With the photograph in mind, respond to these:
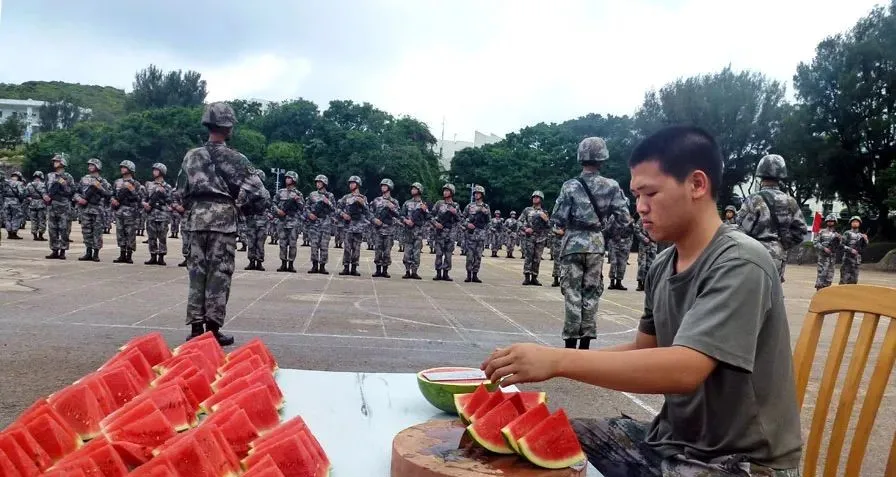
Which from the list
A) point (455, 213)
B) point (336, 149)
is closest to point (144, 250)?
point (455, 213)

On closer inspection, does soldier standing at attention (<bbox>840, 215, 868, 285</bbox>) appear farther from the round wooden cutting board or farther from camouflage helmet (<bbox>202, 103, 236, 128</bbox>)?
the round wooden cutting board

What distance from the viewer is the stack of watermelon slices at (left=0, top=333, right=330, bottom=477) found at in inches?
68.0

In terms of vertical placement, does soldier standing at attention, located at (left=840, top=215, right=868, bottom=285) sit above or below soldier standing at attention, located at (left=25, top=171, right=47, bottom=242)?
above

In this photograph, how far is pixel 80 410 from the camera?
7.22ft

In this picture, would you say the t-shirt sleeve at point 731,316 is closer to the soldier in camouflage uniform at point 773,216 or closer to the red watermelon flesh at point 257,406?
the red watermelon flesh at point 257,406

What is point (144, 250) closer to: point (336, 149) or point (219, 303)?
point (219, 303)

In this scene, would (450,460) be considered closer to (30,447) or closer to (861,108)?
(30,447)

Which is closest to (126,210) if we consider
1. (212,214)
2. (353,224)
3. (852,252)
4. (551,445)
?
(353,224)

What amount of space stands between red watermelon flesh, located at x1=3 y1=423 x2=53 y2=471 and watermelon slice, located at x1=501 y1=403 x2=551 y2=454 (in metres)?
1.35

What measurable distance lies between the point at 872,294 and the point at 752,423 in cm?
75

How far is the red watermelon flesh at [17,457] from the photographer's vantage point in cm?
178

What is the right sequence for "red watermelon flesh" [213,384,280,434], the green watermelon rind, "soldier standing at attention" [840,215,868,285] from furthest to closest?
"soldier standing at attention" [840,215,868,285] → the green watermelon rind → "red watermelon flesh" [213,384,280,434]

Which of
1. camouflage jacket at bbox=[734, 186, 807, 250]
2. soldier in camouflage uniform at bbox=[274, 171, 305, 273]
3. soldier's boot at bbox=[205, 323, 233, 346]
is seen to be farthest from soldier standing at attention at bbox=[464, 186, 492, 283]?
soldier's boot at bbox=[205, 323, 233, 346]

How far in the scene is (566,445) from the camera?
76.0 inches
